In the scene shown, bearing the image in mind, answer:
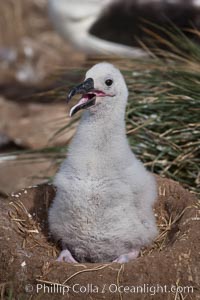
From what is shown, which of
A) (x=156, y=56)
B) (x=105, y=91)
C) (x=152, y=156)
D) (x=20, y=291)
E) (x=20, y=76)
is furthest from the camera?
(x=20, y=76)

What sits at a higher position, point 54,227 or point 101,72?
point 101,72

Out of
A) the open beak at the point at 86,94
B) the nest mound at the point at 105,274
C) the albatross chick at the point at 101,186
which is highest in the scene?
the open beak at the point at 86,94

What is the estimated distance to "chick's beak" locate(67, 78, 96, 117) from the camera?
3652 millimetres

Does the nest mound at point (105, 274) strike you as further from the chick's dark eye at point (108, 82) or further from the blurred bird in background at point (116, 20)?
the blurred bird in background at point (116, 20)

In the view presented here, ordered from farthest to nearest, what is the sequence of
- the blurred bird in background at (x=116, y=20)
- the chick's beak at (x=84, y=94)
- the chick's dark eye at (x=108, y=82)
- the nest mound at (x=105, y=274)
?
the blurred bird in background at (x=116, y=20) < the chick's dark eye at (x=108, y=82) < the chick's beak at (x=84, y=94) < the nest mound at (x=105, y=274)

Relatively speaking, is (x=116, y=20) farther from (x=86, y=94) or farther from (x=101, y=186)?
(x=101, y=186)

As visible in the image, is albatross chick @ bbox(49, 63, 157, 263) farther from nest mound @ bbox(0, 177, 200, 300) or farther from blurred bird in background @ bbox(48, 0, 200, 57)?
blurred bird in background @ bbox(48, 0, 200, 57)

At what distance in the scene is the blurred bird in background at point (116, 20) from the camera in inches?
288

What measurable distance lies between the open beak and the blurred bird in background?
3.29 m

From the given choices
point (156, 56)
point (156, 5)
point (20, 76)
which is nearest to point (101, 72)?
point (156, 56)

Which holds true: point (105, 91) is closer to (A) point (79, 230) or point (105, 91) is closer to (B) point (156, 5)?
(A) point (79, 230)

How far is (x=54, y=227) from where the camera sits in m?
3.88

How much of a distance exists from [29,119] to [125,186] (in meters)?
4.90

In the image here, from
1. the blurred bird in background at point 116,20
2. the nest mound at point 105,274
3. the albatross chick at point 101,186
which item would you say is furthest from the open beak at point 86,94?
the blurred bird in background at point 116,20
